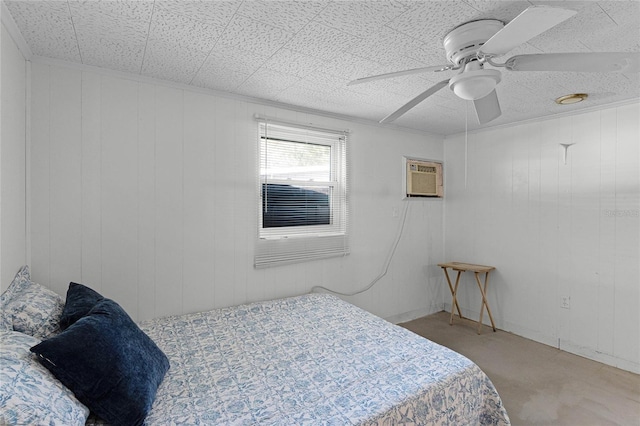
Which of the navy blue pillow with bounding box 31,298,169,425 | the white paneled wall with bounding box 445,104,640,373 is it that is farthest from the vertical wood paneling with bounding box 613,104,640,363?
the navy blue pillow with bounding box 31,298,169,425

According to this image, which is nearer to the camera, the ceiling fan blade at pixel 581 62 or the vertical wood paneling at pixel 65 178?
the ceiling fan blade at pixel 581 62

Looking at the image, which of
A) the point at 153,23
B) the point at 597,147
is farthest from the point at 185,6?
the point at 597,147

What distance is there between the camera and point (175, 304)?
2.45m

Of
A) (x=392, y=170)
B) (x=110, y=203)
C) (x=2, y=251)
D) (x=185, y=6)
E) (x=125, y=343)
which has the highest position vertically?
(x=185, y=6)

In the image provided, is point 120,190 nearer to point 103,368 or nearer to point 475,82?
point 103,368

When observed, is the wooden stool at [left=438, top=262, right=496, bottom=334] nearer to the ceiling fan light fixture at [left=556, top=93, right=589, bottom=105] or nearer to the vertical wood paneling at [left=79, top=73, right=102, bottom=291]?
the ceiling fan light fixture at [left=556, top=93, right=589, bottom=105]

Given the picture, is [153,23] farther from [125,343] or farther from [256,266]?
[256,266]

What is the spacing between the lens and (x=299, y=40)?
1.73m

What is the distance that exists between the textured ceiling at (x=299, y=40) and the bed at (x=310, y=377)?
5.70 feet

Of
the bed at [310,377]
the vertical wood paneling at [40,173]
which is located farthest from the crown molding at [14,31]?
the bed at [310,377]

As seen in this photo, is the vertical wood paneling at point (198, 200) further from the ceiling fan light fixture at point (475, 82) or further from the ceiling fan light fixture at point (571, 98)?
the ceiling fan light fixture at point (571, 98)

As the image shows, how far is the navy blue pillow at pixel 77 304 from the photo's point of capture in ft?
5.02

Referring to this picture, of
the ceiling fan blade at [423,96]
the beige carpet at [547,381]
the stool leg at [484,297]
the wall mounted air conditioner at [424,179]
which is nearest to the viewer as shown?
the ceiling fan blade at [423,96]

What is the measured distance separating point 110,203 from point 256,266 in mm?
1190
